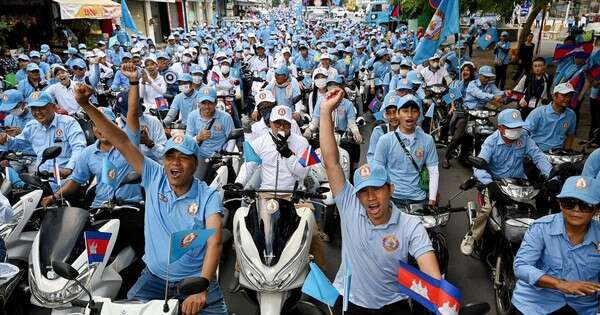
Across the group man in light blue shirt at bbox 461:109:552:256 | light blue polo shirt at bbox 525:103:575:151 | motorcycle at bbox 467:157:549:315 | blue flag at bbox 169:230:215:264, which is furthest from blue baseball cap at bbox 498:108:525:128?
blue flag at bbox 169:230:215:264

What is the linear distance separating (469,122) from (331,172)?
6504 mm

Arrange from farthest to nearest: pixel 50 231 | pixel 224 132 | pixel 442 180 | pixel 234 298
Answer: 1. pixel 442 180
2. pixel 224 132
3. pixel 234 298
4. pixel 50 231

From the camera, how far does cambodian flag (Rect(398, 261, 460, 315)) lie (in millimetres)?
2199

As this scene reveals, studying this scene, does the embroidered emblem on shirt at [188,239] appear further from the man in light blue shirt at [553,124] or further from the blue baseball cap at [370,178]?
the man in light blue shirt at [553,124]

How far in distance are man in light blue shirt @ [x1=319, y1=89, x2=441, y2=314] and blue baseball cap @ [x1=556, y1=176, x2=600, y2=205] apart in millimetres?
994

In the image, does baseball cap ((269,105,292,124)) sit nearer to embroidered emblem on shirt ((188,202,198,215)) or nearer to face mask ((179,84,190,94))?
embroidered emblem on shirt ((188,202,198,215))

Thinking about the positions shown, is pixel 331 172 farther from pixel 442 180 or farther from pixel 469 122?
A: pixel 469 122

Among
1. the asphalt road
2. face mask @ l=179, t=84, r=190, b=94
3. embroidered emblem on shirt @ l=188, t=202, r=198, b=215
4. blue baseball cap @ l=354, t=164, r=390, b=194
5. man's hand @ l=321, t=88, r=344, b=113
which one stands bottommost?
the asphalt road

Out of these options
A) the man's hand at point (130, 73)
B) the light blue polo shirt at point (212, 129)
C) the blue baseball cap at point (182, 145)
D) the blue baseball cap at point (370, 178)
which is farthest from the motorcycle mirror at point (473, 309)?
the light blue polo shirt at point (212, 129)

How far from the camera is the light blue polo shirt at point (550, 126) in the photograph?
6.25 meters

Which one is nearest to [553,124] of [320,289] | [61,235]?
[320,289]

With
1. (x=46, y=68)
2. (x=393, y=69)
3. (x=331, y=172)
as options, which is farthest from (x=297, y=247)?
(x=46, y=68)

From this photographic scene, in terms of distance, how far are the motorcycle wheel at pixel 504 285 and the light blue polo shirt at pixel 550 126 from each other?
2330 millimetres

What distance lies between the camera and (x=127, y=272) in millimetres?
4562
